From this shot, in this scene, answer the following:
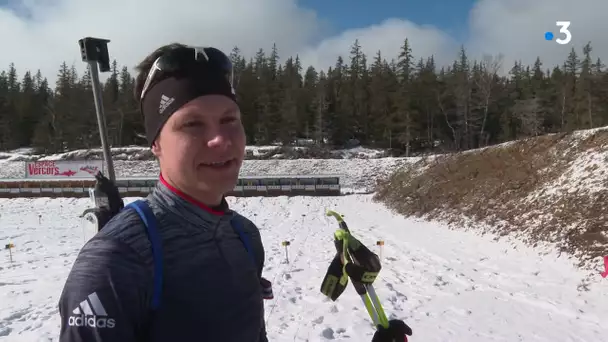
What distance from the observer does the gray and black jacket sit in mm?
1047

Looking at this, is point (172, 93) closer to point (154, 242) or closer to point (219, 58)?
point (219, 58)

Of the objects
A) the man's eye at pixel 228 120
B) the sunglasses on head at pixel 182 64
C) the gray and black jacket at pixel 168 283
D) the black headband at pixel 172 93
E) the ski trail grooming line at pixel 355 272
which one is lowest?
the ski trail grooming line at pixel 355 272

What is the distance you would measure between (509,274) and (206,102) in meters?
9.42

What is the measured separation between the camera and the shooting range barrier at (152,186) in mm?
27641

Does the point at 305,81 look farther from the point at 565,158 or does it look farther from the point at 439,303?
the point at 439,303

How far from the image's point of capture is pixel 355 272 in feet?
9.02

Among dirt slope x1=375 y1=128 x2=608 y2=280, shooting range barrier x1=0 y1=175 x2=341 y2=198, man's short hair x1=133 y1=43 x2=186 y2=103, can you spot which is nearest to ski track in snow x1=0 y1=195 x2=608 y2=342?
dirt slope x1=375 y1=128 x2=608 y2=280

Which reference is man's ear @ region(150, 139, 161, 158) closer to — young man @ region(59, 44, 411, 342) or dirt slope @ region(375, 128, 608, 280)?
young man @ region(59, 44, 411, 342)

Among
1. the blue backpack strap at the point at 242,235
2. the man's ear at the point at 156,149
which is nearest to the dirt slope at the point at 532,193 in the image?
the blue backpack strap at the point at 242,235

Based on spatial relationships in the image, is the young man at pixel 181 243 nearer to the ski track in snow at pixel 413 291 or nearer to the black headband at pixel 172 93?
the black headband at pixel 172 93

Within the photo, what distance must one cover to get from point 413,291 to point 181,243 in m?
7.17

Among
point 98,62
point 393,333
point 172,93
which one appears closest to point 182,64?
point 172,93

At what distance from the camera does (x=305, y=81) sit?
7456cm

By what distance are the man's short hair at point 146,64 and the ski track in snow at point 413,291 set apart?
303 centimetres
